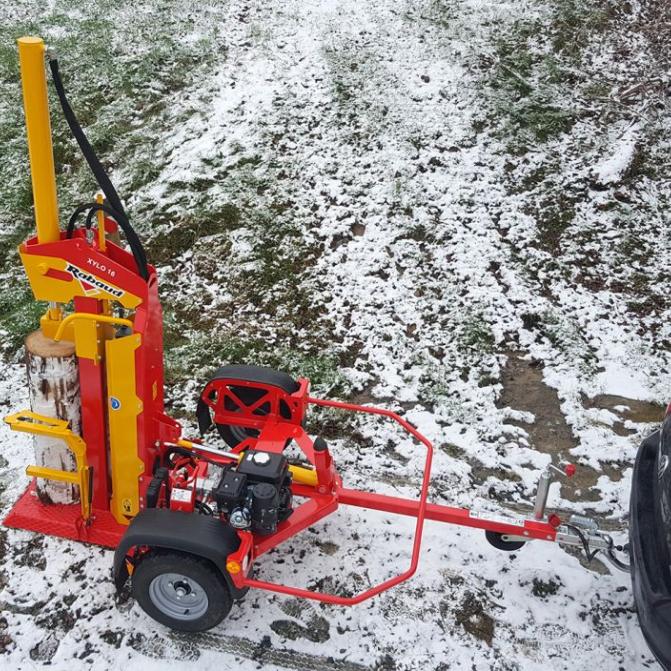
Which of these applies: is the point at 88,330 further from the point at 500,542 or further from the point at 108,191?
the point at 500,542

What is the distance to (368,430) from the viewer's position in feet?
19.0

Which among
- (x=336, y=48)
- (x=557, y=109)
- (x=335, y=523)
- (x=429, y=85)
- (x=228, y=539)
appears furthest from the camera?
(x=336, y=48)

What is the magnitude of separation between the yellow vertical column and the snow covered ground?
7.48 ft

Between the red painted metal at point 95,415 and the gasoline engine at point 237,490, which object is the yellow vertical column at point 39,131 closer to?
the red painted metal at point 95,415

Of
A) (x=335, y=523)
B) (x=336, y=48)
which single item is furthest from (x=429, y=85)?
(x=335, y=523)

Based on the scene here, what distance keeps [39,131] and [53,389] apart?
5.10 feet

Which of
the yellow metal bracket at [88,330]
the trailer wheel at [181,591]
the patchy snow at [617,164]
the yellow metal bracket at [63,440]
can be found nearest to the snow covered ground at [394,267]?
the patchy snow at [617,164]

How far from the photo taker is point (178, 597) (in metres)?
4.06

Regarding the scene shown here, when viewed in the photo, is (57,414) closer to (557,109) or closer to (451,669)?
(451,669)

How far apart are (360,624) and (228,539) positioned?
3.60ft

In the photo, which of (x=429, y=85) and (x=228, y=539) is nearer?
(x=228, y=539)

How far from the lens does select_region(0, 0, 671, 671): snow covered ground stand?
14.0 ft

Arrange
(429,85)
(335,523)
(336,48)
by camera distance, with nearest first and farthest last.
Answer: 1. (335,523)
2. (429,85)
3. (336,48)

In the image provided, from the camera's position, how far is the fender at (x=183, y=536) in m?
3.73
